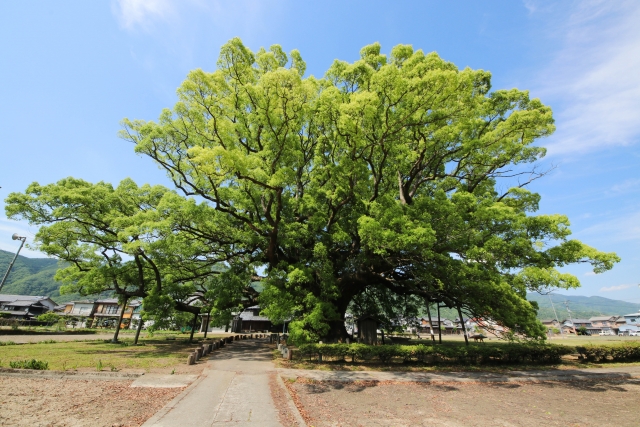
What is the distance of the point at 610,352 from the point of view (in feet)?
53.8

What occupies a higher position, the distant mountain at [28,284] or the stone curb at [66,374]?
the distant mountain at [28,284]

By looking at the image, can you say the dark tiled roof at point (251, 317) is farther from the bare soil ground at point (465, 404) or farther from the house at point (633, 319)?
Result: the house at point (633, 319)

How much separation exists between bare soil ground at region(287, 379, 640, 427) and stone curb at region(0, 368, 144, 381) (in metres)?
5.64

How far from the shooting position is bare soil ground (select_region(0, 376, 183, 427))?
18.6 ft

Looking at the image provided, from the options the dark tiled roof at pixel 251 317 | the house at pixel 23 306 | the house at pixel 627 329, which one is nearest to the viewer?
the house at pixel 23 306

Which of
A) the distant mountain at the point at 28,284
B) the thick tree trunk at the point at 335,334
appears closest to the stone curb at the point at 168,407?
the thick tree trunk at the point at 335,334

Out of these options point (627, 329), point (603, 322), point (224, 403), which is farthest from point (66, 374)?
point (603, 322)

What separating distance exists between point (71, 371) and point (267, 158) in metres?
10.6

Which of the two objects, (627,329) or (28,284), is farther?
(28,284)

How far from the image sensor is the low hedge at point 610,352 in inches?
634

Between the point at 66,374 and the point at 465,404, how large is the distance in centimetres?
1218

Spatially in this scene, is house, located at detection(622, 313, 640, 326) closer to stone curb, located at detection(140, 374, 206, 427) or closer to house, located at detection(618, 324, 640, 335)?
house, located at detection(618, 324, 640, 335)

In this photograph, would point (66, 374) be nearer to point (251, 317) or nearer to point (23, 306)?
point (251, 317)

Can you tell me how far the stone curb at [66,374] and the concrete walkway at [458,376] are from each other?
17.5ft
